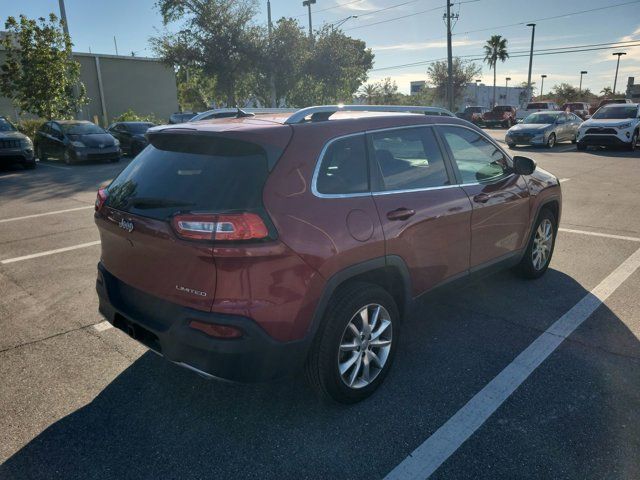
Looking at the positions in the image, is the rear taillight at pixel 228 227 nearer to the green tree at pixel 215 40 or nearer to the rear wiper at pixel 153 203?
the rear wiper at pixel 153 203

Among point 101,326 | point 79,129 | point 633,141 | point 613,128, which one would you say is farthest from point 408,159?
point 633,141

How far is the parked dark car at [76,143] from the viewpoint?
1557cm

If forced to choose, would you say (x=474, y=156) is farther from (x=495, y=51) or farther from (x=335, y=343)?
(x=495, y=51)

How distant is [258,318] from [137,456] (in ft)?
3.29

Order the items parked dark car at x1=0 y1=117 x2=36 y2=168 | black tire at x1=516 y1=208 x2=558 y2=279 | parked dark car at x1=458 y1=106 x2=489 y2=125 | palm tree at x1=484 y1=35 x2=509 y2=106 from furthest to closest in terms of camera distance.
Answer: palm tree at x1=484 y1=35 x2=509 y2=106 → parked dark car at x1=458 y1=106 x2=489 y2=125 → parked dark car at x1=0 y1=117 x2=36 y2=168 → black tire at x1=516 y1=208 x2=558 y2=279

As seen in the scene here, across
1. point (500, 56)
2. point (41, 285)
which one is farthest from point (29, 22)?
point (500, 56)

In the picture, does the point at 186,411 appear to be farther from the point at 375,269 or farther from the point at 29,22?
the point at 29,22

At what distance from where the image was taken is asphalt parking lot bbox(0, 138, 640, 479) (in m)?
2.49

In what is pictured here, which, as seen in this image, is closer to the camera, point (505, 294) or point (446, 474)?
point (446, 474)

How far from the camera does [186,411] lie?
293 cm

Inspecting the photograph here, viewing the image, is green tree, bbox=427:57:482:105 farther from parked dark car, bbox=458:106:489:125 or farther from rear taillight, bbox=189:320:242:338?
rear taillight, bbox=189:320:242:338

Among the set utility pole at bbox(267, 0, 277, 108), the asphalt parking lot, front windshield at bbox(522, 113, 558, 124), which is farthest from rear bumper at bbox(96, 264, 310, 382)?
utility pole at bbox(267, 0, 277, 108)

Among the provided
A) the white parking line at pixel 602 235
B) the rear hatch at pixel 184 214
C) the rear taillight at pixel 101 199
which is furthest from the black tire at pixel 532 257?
the rear taillight at pixel 101 199

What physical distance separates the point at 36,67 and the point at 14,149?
7938mm
